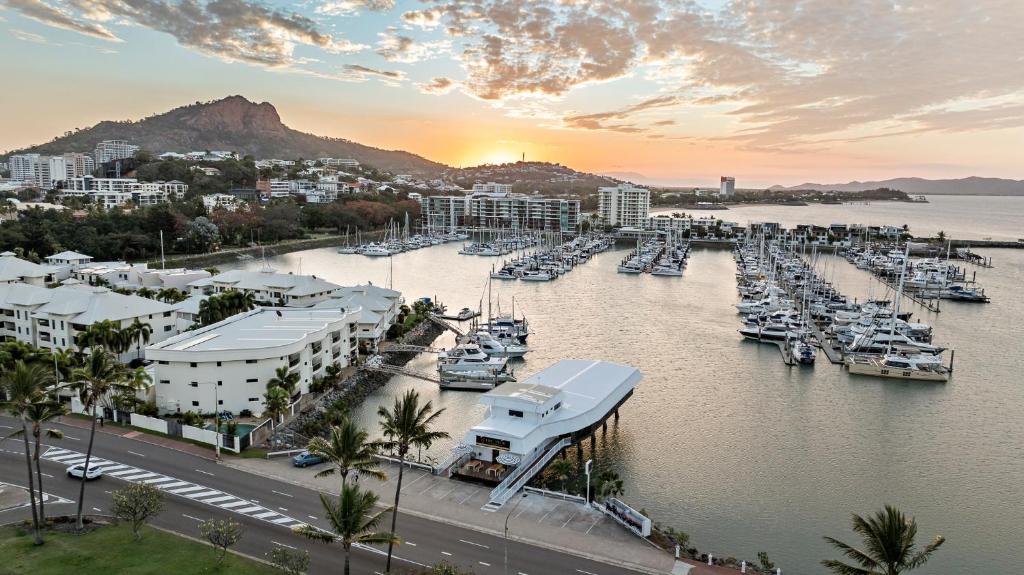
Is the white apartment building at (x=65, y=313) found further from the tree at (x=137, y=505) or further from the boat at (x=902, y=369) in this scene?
the boat at (x=902, y=369)

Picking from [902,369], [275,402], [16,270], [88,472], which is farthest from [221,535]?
[16,270]

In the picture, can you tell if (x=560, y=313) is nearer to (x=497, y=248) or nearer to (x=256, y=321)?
(x=256, y=321)

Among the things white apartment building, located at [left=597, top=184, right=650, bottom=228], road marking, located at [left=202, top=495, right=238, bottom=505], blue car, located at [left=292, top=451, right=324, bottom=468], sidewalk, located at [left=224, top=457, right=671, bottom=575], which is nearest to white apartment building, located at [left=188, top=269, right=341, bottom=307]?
blue car, located at [left=292, top=451, right=324, bottom=468]

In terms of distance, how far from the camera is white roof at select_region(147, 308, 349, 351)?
28.5 metres

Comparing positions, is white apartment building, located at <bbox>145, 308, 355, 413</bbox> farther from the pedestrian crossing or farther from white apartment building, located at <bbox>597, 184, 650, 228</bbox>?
white apartment building, located at <bbox>597, 184, 650, 228</bbox>

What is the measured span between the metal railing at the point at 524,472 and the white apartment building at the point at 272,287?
2694 centimetres

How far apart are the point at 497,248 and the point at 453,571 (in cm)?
8669

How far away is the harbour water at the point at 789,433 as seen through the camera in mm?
21609


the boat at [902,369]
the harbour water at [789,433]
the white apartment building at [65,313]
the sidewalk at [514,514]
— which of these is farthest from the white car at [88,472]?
the boat at [902,369]

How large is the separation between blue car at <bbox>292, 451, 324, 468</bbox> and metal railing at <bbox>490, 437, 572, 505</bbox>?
248 inches

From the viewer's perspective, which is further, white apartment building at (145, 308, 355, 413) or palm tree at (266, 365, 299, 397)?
white apartment building at (145, 308, 355, 413)

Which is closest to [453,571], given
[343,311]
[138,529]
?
[138,529]

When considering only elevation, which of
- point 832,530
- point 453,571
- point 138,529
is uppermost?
point 453,571

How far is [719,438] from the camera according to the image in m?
28.9
